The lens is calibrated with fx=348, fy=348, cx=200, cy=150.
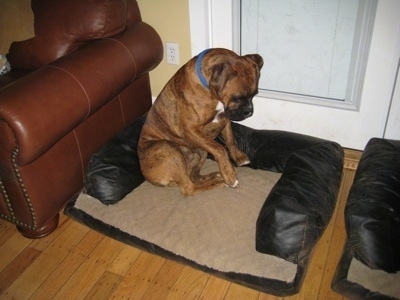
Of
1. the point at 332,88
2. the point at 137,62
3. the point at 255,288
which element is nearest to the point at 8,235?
the point at 137,62

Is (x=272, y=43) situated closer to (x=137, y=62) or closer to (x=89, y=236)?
(x=137, y=62)

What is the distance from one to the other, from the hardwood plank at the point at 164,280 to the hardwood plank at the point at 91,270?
11.2 inches

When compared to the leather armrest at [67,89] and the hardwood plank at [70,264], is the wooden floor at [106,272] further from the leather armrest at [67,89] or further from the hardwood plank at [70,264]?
the leather armrest at [67,89]

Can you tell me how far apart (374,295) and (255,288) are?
0.51m

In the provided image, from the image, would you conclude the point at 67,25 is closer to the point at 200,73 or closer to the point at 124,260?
the point at 200,73

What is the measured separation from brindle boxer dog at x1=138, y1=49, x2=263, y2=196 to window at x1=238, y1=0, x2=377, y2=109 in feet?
1.82

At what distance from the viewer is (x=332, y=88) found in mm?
2377

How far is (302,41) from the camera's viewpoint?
2.30 m

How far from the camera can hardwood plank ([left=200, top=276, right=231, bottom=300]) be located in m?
1.66

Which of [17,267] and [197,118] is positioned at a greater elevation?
[197,118]

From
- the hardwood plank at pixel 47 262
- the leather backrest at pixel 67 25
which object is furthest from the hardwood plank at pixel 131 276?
the leather backrest at pixel 67 25

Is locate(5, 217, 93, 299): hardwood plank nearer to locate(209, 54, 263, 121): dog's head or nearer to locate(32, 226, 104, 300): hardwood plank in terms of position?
locate(32, 226, 104, 300): hardwood plank

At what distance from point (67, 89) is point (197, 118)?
69 centimetres

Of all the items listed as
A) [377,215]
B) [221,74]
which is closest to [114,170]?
[221,74]
